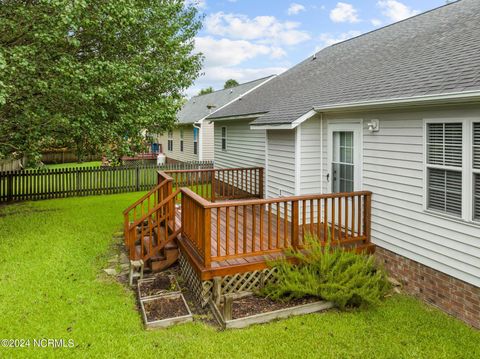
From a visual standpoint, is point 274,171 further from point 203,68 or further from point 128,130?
point 203,68

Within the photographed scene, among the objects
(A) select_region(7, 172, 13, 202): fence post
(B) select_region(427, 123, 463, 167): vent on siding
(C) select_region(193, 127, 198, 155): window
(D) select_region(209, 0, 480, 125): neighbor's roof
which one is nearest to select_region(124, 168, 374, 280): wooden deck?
(B) select_region(427, 123, 463, 167): vent on siding

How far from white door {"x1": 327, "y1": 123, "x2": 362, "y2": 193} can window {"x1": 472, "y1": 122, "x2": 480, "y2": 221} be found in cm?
218

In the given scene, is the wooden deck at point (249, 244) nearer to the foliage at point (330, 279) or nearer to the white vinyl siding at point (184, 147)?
the foliage at point (330, 279)

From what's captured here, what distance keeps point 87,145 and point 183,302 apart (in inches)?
275

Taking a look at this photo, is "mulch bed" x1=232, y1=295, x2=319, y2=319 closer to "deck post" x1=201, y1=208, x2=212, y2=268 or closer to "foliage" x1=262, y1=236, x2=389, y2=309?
"foliage" x1=262, y1=236, x2=389, y2=309

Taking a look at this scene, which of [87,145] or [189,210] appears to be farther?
[87,145]

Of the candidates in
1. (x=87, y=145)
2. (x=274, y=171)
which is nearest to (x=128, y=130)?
(x=87, y=145)

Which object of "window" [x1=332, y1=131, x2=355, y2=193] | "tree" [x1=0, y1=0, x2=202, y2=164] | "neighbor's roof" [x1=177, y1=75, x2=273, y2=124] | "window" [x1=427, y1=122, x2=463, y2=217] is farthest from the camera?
"neighbor's roof" [x1=177, y1=75, x2=273, y2=124]

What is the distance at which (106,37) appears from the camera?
31.0 feet

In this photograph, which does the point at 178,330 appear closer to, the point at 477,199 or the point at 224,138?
the point at 477,199

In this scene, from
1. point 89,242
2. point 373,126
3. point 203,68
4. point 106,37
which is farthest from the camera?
point 203,68

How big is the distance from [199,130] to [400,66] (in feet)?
51.9

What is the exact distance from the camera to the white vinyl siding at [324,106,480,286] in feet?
16.1

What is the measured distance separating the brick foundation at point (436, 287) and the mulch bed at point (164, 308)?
11.0 ft
